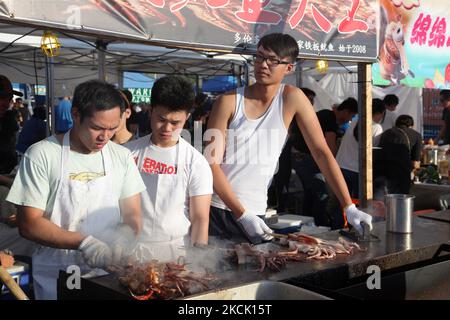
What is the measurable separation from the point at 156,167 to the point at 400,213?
1.40 metres

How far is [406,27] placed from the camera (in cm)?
480

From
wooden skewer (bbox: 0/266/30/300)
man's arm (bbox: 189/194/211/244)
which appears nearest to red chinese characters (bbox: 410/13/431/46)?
man's arm (bbox: 189/194/211/244)

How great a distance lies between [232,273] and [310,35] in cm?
234

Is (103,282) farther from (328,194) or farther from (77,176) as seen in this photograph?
(328,194)

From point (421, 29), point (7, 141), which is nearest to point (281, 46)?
point (421, 29)

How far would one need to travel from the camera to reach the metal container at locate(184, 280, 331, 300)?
1775mm

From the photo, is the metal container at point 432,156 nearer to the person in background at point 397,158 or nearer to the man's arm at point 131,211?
the person in background at point 397,158

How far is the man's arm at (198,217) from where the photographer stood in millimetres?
2639

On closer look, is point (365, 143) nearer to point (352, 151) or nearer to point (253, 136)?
point (352, 151)

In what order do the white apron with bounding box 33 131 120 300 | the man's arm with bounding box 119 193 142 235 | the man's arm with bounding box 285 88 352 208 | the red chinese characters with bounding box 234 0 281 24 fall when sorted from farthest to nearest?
the red chinese characters with bounding box 234 0 281 24 < the man's arm with bounding box 285 88 352 208 < the man's arm with bounding box 119 193 142 235 < the white apron with bounding box 33 131 120 300

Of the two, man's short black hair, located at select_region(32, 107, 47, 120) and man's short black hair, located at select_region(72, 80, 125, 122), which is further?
man's short black hair, located at select_region(32, 107, 47, 120)

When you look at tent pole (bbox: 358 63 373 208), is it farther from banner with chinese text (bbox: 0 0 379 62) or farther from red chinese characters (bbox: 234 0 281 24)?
red chinese characters (bbox: 234 0 281 24)

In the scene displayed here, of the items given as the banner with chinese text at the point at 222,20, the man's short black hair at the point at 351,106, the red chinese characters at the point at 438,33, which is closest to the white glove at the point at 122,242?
the banner with chinese text at the point at 222,20

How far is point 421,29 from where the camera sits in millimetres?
4957
